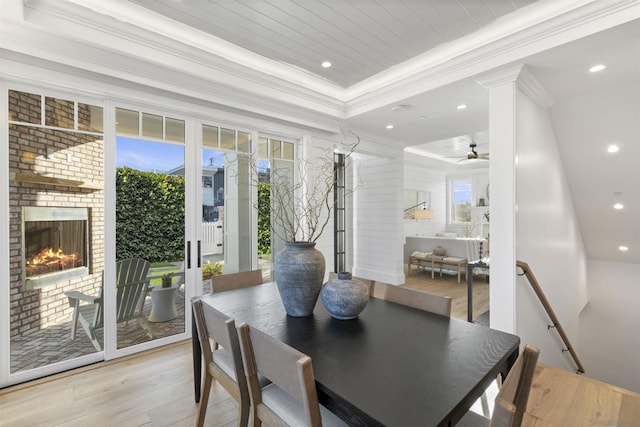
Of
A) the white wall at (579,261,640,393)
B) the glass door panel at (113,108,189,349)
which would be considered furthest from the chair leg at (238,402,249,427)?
Result: the white wall at (579,261,640,393)

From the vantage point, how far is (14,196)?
2314 millimetres

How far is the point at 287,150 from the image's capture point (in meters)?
4.10

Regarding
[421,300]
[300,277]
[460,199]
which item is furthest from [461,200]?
[300,277]

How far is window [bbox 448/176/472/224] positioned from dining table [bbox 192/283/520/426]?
845cm

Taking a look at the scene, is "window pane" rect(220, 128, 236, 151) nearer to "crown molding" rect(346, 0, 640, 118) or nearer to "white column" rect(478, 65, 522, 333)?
"crown molding" rect(346, 0, 640, 118)

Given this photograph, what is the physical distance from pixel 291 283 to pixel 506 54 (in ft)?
8.50

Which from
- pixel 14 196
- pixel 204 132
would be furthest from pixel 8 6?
pixel 204 132

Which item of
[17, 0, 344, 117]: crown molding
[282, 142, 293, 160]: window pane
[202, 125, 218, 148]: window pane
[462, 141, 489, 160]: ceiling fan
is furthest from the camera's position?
[462, 141, 489, 160]: ceiling fan

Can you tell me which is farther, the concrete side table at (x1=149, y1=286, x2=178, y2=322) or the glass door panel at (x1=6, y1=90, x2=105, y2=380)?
the concrete side table at (x1=149, y1=286, x2=178, y2=322)

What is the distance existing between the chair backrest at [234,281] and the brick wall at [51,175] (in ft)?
4.06

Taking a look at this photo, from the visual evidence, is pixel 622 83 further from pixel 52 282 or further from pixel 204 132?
pixel 52 282

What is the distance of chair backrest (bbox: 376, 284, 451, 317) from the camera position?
5.67 ft

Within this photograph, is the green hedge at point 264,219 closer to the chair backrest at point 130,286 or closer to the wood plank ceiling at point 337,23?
the chair backrest at point 130,286

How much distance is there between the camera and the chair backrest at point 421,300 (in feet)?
5.67
